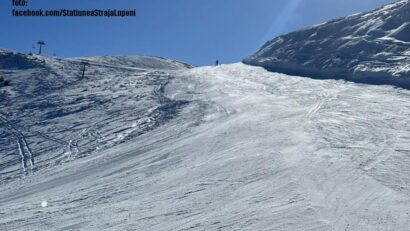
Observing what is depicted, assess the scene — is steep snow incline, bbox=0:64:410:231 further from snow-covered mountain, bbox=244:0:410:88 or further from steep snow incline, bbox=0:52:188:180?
snow-covered mountain, bbox=244:0:410:88

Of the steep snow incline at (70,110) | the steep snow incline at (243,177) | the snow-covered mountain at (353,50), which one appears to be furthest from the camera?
the snow-covered mountain at (353,50)

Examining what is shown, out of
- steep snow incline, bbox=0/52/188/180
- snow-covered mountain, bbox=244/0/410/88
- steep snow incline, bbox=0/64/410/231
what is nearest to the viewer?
steep snow incline, bbox=0/64/410/231

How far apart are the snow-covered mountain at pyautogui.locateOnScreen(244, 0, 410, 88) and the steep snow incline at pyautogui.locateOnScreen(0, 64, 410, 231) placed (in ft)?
22.0

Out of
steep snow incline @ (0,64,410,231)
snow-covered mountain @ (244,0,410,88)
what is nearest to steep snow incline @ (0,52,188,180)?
steep snow incline @ (0,64,410,231)

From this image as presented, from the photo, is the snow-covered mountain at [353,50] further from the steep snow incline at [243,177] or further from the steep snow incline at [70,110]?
the steep snow incline at [70,110]

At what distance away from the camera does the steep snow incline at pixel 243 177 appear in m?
10.1

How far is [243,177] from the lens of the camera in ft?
40.8

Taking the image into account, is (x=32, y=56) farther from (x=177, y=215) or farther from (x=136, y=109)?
(x=177, y=215)

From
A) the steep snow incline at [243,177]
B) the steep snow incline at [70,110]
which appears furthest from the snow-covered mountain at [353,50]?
the steep snow incline at [70,110]

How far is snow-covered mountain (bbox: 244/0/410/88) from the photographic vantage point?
1104 inches

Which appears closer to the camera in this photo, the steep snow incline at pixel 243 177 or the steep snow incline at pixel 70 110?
the steep snow incline at pixel 243 177

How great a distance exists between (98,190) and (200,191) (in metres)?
2.87

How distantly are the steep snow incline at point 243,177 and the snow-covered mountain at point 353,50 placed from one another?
22.0ft

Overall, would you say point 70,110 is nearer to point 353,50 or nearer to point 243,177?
point 243,177
